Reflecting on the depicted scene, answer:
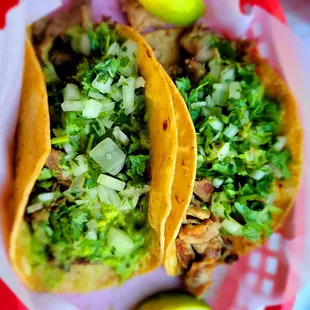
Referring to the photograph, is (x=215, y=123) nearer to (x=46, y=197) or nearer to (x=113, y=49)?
(x=113, y=49)

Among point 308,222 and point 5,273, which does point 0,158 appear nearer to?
point 5,273

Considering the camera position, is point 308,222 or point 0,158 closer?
point 0,158

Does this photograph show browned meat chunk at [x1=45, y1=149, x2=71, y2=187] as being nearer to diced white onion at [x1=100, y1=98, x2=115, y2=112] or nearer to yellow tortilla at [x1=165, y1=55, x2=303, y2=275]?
diced white onion at [x1=100, y1=98, x2=115, y2=112]

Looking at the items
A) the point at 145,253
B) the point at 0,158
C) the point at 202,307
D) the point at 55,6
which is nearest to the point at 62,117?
the point at 0,158

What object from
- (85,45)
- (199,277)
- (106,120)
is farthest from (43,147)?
(199,277)

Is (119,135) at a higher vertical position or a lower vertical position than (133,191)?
higher

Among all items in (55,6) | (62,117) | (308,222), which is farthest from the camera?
(308,222)

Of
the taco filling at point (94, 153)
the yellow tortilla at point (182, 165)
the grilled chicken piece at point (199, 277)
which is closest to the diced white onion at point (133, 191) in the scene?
the taco filling at point (94, 153)
